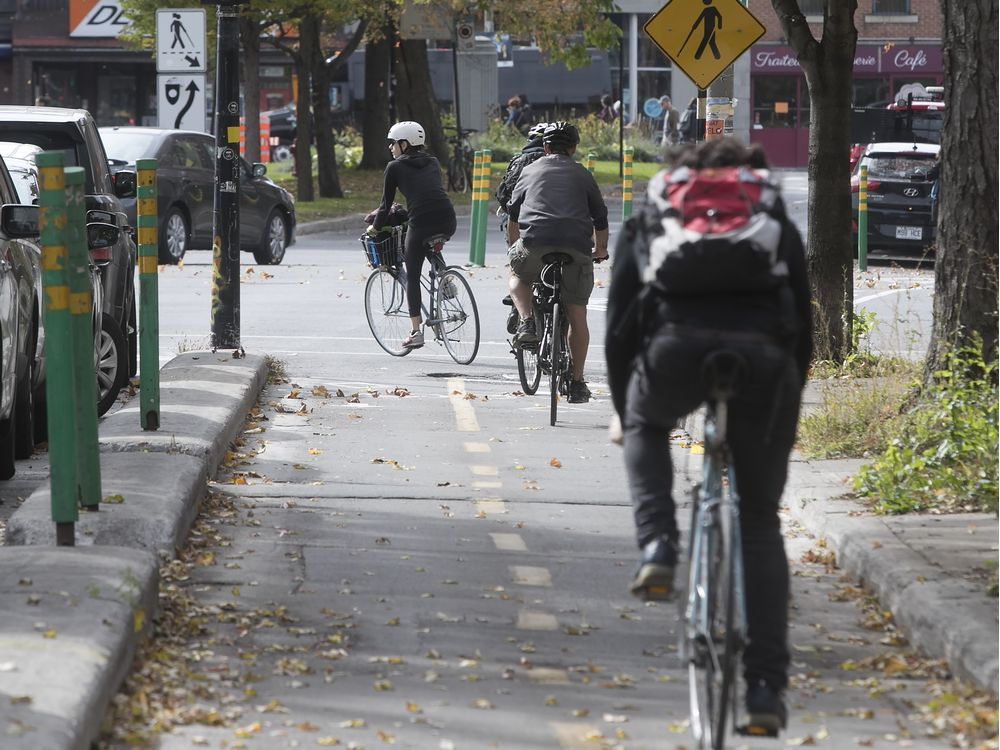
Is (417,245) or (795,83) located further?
(795,83)

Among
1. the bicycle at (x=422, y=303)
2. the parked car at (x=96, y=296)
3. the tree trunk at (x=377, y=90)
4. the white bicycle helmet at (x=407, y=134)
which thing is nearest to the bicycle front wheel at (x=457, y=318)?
the bicycle at (x=422, y=303)

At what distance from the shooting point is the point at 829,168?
1274 centimetres

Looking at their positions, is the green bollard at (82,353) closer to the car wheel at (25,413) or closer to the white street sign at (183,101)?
the car wheel at (25,413)

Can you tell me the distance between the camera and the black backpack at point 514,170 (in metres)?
12.3

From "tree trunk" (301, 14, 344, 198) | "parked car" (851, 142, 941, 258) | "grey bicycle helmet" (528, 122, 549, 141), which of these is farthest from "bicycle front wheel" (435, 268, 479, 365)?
"tree trunk" (301, 14, 344, 198)

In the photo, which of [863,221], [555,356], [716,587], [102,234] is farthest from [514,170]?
[863,221]

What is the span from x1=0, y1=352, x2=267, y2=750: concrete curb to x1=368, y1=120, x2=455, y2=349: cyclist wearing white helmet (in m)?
4.06

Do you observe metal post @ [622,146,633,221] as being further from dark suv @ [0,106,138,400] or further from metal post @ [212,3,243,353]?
dark suv @ [0,106,138,400]

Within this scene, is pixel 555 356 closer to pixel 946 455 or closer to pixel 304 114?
pixel 946 455

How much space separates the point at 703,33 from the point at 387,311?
10.6ft

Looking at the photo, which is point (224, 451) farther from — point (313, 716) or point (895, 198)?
point (895, 198)

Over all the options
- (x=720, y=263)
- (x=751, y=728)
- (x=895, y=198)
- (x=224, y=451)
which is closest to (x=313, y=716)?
(x=751, y=728)

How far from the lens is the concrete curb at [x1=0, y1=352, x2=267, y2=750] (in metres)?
4.77

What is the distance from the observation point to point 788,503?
338 inches
